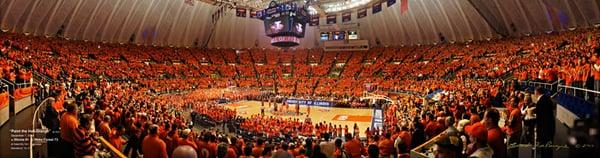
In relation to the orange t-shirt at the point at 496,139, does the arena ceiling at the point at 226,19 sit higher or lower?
higher

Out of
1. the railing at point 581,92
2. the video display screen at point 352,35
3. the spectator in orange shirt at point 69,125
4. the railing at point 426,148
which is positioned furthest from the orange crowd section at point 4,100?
the video display screen at point 352,35

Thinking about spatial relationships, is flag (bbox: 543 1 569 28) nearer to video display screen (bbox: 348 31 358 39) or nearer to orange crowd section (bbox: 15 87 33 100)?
video display screen (bbox: 348 31 358 39)

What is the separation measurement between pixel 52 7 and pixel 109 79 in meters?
7.84

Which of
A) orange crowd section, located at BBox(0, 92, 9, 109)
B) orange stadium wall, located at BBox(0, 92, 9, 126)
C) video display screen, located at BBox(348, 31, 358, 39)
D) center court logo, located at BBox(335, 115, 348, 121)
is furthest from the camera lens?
video display screen, located at BBox(348, 31, 358, 39)

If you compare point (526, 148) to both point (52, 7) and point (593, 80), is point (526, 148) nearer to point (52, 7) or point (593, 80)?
point (593, 80)

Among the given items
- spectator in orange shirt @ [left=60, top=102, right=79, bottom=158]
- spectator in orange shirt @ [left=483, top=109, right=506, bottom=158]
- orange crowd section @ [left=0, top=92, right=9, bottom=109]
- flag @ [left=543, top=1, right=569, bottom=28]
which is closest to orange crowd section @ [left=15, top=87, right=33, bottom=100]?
orange crowd section @ [left=0, top=92, right=9, bottom=109]

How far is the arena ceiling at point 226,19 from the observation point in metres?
28.9

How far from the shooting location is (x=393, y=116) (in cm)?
1922

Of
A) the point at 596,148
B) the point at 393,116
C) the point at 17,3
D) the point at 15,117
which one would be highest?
the point at 17,3

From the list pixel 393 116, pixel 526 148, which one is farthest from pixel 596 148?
pixel 393 116

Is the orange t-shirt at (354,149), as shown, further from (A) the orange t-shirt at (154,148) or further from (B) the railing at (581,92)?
(B) the railing at (581,92)

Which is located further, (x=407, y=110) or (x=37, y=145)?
(x=407, y=110)

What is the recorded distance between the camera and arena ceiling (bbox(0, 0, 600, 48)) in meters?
28.9

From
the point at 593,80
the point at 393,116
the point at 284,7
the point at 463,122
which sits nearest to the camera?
the point at 463,122
